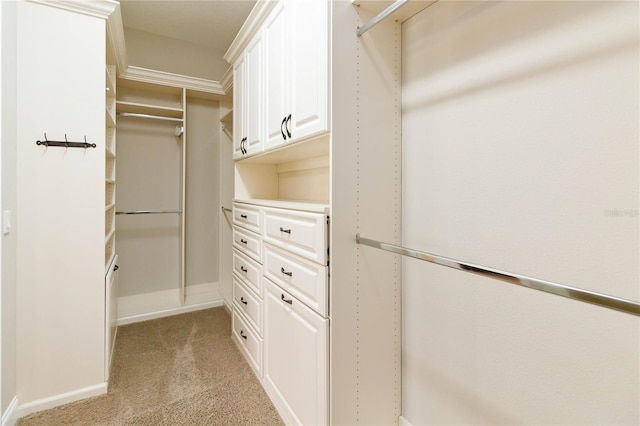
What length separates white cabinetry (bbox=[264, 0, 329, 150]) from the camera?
1.37 m

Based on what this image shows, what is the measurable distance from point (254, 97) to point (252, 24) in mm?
446

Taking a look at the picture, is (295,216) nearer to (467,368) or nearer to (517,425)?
(467,368)

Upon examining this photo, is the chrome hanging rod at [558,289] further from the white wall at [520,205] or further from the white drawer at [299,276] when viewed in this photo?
the white drawer at [299,276]

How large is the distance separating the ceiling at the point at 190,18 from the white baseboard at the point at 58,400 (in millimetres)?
2994

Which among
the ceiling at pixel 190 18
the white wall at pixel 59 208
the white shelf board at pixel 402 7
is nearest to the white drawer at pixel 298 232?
the white shelf board at pixel 402 7

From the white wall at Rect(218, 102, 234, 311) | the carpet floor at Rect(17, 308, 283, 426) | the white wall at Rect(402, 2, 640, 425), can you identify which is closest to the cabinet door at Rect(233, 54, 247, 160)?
the white wall at Rect(218, 102, 234, 311)

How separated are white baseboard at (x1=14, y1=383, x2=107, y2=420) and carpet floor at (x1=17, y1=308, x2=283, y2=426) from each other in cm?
3

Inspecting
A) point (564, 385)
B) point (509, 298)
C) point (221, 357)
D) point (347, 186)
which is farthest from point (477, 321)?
point (221, 357)

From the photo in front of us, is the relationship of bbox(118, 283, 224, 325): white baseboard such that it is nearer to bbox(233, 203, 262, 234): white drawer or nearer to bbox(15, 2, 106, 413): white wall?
bbox(15, 2, 106, 413): white wall

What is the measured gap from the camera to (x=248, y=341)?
2260 mm

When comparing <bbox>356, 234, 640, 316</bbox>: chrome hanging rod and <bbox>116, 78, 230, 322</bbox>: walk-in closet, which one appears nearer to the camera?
<bbox>356, 234, 640, 316</bbox>: chrome hanging rod

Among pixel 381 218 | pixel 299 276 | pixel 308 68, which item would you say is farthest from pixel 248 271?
pixel 308 68

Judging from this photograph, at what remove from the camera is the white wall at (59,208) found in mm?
1787

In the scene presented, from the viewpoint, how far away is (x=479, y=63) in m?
1.21
